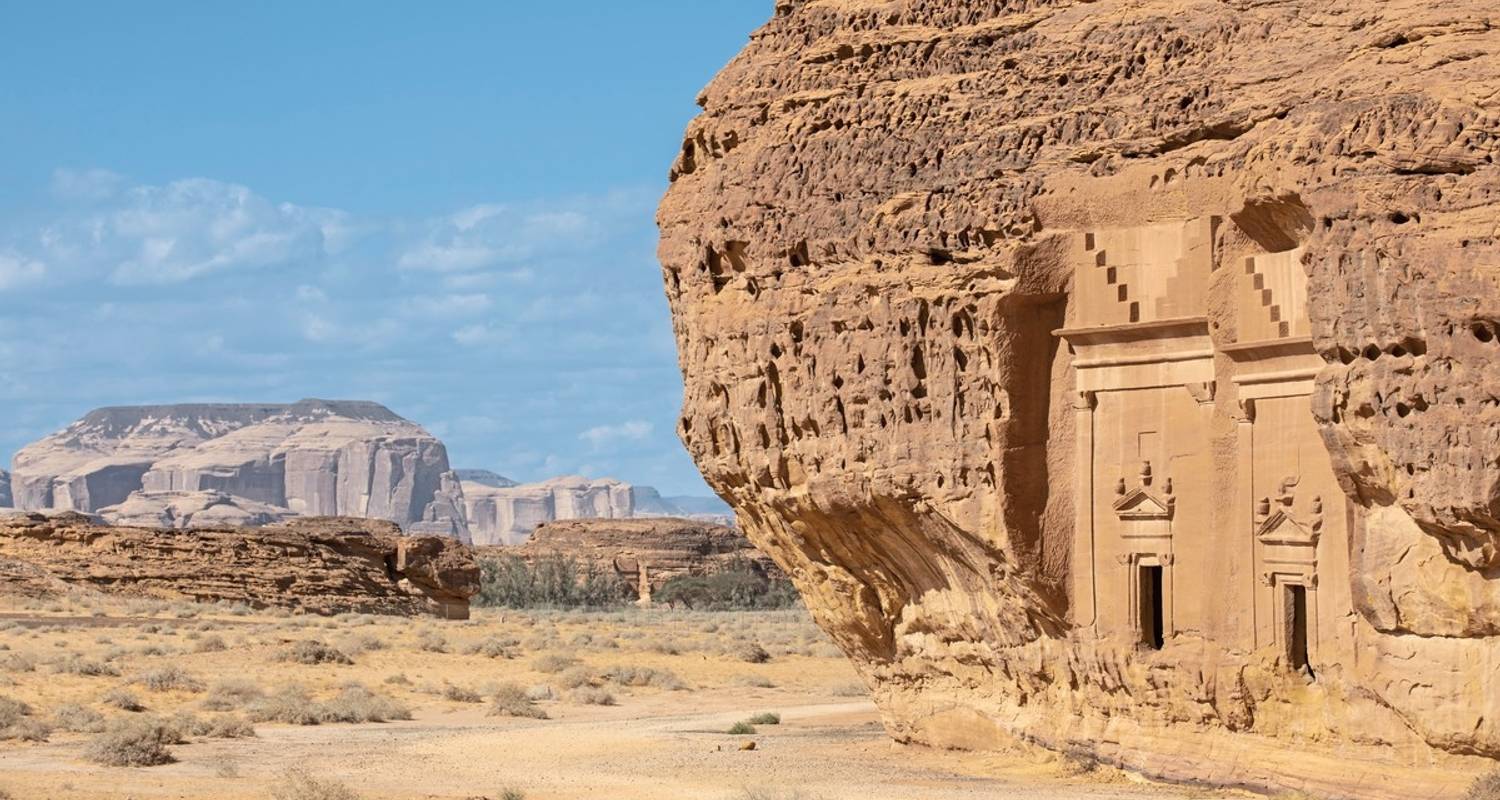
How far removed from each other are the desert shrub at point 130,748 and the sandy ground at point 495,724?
23cm

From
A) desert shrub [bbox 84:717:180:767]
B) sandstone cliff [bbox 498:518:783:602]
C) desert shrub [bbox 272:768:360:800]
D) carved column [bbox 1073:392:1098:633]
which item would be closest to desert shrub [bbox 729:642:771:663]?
desert shrub [bbox 84:717:180:767]

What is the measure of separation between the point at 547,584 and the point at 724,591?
7.15 meters

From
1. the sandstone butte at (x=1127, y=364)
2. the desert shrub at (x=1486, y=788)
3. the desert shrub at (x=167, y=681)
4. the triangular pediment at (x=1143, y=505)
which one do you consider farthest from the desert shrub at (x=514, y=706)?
the desert shrub at (x=1486, y=788)

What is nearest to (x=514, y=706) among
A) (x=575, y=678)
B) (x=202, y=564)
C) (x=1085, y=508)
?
(x=575, y=678)

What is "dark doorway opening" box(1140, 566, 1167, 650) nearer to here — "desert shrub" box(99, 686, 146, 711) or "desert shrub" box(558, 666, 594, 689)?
"desert shrub" box(99, 686, 146, 711)

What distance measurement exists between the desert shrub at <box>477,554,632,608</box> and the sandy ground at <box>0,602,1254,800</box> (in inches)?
965

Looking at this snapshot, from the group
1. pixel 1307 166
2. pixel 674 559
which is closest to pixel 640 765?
pixel 1307 166

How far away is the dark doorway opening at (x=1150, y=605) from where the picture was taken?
1855 cm

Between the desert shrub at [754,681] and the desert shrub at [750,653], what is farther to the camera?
the desert shrub at [750,653]

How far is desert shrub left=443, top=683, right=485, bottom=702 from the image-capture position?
3388cm

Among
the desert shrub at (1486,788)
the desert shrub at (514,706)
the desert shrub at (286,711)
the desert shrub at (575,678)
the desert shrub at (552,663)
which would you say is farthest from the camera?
the desert shrub at (552,663)

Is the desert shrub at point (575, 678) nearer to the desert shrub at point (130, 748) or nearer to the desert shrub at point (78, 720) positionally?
the desert shrub at point (78, 720)

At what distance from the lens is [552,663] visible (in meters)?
40.0

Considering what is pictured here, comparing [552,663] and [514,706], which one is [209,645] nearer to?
[552,663]
